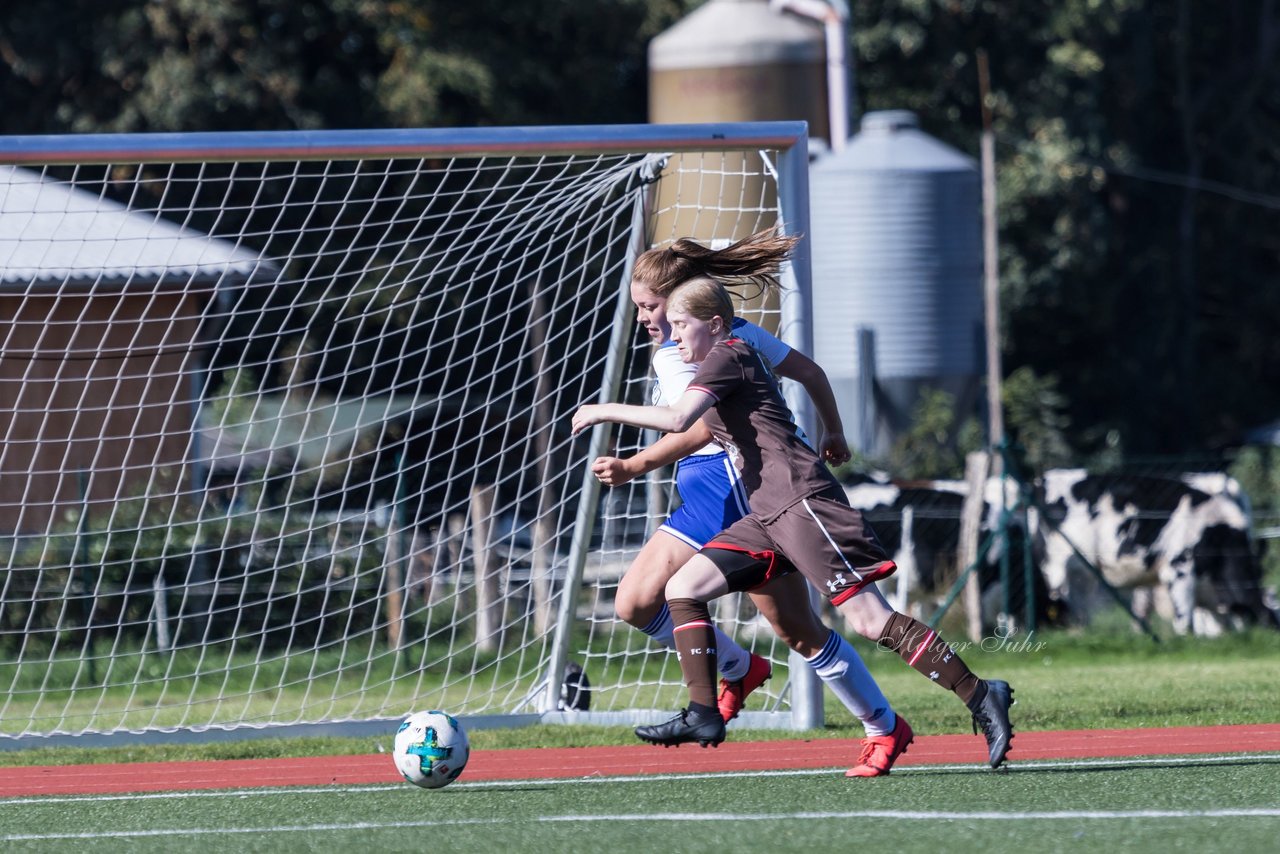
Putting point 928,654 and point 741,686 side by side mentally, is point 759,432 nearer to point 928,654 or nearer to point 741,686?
point 928,654

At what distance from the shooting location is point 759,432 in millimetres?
5820

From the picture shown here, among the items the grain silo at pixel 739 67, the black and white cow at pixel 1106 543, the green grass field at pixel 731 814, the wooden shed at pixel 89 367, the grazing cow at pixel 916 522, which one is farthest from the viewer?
the grain silo at pixel 739 67

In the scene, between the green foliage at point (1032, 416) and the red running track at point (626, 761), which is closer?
the red running track at point (626, 761)

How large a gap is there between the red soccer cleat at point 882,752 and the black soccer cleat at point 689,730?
1.57ft

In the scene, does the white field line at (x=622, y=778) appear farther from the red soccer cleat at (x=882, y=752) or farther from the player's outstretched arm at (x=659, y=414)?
the player's outstretched arm at (x=659, y=414)

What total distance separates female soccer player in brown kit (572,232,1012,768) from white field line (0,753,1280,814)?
393mm

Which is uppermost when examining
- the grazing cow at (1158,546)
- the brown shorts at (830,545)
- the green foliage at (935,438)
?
the brown shorts at (830,545)

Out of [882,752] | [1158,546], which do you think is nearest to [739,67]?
[1158,546]

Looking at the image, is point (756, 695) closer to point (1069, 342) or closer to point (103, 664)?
point (103, 664)

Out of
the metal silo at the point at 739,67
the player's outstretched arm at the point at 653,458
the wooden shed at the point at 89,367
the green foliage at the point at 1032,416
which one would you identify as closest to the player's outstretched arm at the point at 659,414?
the player's outstretched arm at the point at 653,458

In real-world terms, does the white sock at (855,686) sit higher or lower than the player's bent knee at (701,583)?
lower

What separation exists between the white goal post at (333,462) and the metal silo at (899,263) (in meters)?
5.40

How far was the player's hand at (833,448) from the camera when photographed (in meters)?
6.40

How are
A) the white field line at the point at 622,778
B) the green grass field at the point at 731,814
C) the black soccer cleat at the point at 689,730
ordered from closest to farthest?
the green grass field at the point at 731,814
the black soccer cleat at the point at 689,730
the white field line at the point at 622,778
